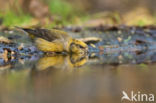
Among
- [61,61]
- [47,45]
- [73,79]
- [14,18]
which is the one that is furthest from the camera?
[14,18]

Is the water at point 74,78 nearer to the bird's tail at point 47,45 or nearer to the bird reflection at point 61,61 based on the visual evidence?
the bird reflection at point 61,61

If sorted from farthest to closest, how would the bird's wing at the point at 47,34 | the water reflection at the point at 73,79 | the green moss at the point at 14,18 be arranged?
the green moss at the point at 14,18, the bird's wing at the point at 47,34, the water reflection at the point at 73,79

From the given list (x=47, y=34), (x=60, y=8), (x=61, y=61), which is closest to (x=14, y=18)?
(x=47, y=34)

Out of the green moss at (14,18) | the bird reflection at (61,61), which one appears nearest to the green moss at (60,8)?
the green moss at (14,18)

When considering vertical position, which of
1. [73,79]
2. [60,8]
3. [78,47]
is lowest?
[73,79]

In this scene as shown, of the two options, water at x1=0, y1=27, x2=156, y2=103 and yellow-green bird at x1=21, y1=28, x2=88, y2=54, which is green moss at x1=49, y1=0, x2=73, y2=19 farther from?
water at x1=0, y1=27, x2=156, y2=103

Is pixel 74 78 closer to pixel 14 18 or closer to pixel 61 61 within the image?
pixel 61 61

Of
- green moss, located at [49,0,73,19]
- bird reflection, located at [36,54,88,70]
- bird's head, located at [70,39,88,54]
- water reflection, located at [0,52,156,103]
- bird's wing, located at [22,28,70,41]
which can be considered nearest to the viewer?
water reflection, located at [0,52,156,103]

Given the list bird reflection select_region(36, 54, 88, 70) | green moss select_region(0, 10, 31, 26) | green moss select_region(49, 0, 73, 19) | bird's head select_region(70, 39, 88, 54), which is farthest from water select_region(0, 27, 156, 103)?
green moss select_region(49, 0, 73, 19)
